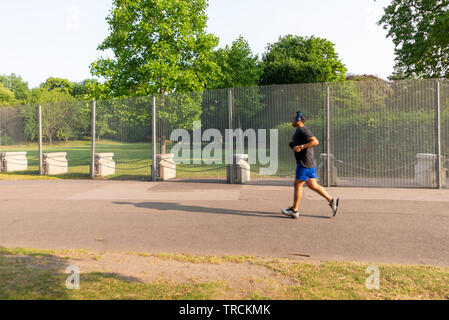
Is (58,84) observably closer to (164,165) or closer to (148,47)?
(148,47)

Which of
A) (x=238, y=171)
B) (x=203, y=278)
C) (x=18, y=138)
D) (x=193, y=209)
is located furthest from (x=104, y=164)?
(x=203, y=278)

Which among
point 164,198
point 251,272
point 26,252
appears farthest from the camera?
point 164,198

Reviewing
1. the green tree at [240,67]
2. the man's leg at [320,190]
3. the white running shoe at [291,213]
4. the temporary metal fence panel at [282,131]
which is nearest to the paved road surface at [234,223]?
the white running shoe at [291,213]

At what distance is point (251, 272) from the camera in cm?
403

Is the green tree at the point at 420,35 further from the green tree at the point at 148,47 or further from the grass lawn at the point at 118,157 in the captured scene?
the grass lawn at the point at 118,157

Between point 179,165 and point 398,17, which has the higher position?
point 398,17

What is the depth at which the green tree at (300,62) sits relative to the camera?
143 feet

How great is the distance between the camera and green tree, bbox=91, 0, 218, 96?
71.1ft

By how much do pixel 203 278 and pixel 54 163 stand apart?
537 inches

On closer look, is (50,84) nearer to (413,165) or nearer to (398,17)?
(398,17)

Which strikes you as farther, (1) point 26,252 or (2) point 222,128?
(2) point 222,128

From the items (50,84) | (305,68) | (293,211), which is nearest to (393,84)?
(293,211)

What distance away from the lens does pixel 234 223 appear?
659cm

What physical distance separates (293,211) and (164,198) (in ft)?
12.3
